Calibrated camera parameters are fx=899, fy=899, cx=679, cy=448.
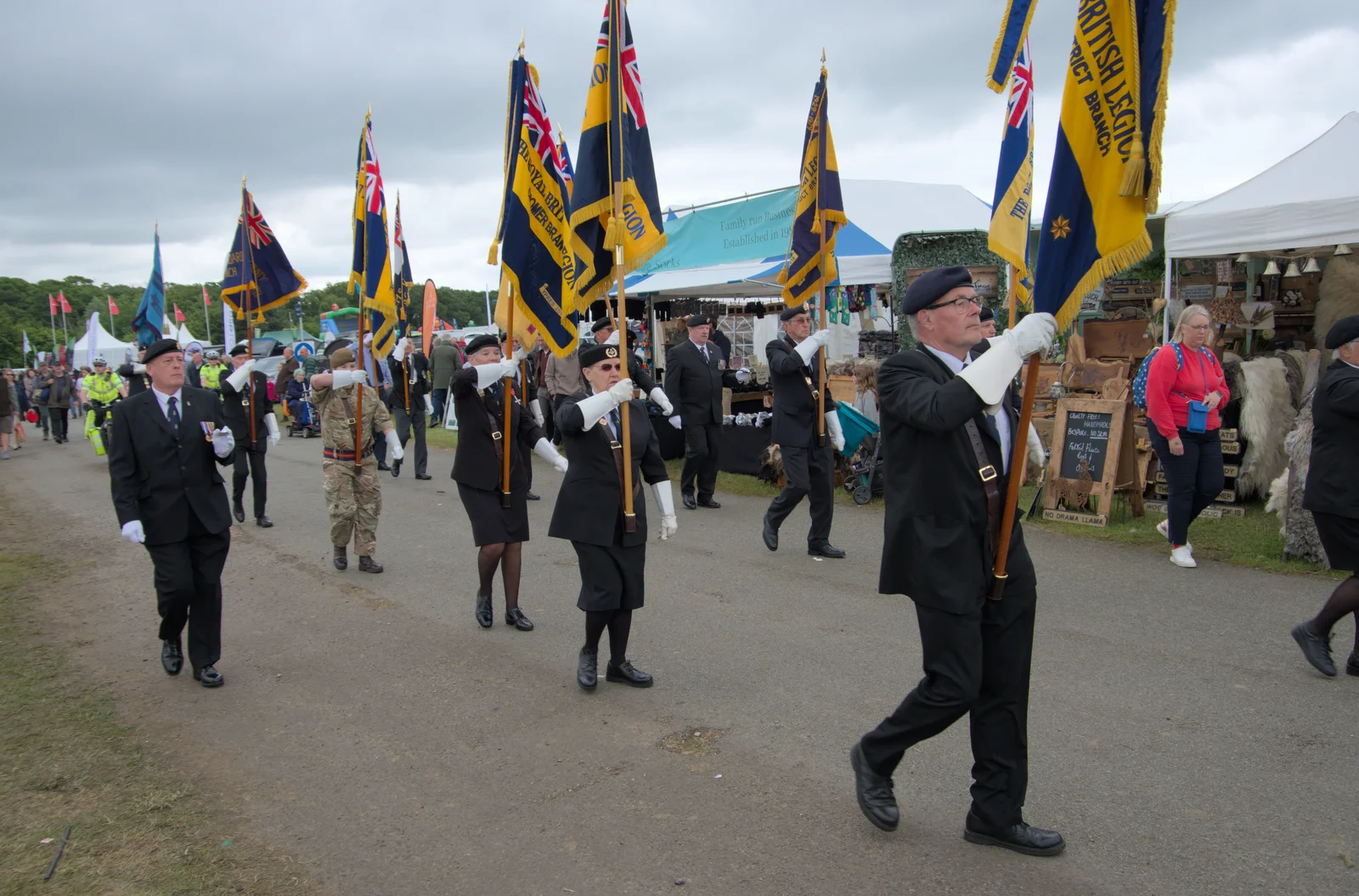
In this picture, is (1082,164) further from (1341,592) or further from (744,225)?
(744,225)

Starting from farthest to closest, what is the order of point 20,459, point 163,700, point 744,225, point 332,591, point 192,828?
point 20,459 < point 744,225 < point 332,591 < point 163,700 < point 192,828

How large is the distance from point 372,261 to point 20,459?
50.8 ft

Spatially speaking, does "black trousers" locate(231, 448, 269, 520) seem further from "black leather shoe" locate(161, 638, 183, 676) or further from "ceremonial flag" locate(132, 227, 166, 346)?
"black leather shoe" locate(161, 638, 183, 676)

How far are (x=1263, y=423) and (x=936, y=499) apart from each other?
23.0 feet

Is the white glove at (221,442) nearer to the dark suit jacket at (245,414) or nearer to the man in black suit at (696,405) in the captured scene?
the dark suit jacket at (245,414)

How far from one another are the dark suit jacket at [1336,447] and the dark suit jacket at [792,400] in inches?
144

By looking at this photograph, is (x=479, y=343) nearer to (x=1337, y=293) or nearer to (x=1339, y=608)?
(x=1339, y=608)

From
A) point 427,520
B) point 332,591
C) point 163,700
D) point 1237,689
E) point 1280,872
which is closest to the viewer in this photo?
point 1280,872

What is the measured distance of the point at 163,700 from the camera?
199 inches

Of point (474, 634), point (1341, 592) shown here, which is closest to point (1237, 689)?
point (1341, 592)

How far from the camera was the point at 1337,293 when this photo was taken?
31.6ft

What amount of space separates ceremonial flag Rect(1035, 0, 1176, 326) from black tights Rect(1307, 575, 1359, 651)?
2651mm

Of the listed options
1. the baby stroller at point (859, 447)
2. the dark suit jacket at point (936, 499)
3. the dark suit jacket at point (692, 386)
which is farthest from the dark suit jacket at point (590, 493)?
the baby stroller at point (859, 447)

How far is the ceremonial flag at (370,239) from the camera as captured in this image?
7.58 meters
